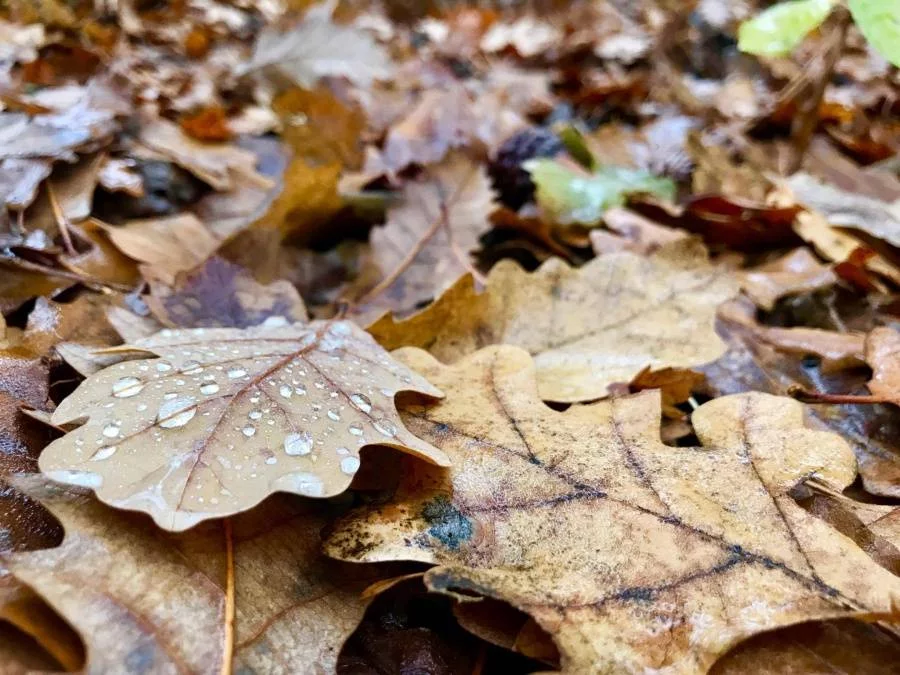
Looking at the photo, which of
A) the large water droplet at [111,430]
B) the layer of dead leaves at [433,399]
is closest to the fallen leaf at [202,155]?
the layer of dead leaves at [433,399]

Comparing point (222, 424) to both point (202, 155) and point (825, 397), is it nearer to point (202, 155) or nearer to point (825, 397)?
point (825, 397)

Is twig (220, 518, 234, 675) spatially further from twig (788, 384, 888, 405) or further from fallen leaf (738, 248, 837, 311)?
fallen leaf (738, 248, 837, 311)

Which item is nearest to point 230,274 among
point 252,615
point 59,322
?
point 59,322

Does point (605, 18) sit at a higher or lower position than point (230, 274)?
lower

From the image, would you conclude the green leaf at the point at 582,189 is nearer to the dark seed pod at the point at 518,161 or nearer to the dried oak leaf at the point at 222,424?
the dark seed pod at the point at 518,161

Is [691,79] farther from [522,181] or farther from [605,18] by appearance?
[522,181]

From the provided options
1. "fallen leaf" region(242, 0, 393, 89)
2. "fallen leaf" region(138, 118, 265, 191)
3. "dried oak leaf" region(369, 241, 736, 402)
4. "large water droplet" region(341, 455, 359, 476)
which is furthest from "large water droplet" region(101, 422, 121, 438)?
"fallen leaf" region(242, 0, 393, 89)
